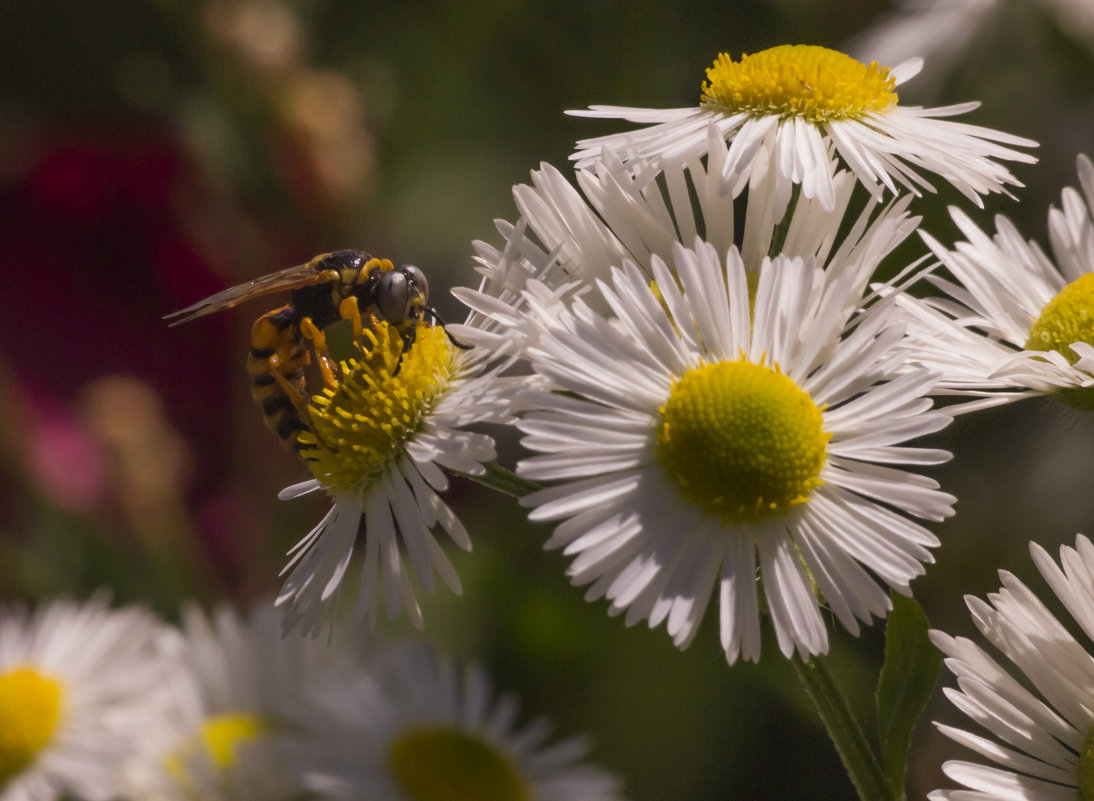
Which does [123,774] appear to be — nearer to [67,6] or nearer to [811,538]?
[811,538]

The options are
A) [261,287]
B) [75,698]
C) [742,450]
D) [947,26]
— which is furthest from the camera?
[947,26]

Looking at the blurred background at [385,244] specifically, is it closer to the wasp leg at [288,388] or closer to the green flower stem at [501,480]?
the green flower stem at [501,480]

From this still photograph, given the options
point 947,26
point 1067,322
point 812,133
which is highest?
point 947,26

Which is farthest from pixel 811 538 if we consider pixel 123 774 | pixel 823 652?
pixel 123 774

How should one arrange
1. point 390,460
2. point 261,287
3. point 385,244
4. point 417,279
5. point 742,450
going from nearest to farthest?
point 742,450 < point 390,460 < point 417,279 < point 261,287 < point 385,244

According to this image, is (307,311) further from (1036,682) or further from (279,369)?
(1036,682)

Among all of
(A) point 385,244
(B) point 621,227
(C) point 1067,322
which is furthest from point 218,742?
Answer: (A) point 385,244

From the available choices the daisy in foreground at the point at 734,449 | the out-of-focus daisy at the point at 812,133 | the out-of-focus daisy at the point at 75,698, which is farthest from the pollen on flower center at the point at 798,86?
the out-of-focus daisy at the point at 75,698
